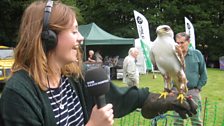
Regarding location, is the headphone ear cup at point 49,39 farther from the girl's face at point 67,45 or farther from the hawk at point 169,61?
the hawk at point 169,61

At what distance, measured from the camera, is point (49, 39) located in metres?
1.35

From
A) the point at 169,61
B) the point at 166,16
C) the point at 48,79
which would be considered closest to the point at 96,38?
the point at 169,61

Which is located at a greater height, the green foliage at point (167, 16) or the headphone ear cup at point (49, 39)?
the green foliage at point (167, 16)

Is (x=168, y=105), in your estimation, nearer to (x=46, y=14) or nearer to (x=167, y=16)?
(x=46, y=14)

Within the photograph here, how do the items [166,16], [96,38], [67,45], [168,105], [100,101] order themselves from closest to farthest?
[100,101] < [67,45] < [168,105] < [96,38] < [166,16]

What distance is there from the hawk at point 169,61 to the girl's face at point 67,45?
680mm

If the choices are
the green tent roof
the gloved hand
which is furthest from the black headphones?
the green tent roof

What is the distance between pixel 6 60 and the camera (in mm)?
10211

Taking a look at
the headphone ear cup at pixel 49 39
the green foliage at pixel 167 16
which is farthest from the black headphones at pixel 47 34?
the green foliage at pixel 167 16

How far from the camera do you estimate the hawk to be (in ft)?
6.47

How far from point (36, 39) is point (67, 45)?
0.13 m

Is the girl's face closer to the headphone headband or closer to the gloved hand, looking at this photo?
the headphone headband

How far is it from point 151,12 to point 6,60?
17.4 meters

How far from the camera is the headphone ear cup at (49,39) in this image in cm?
134
